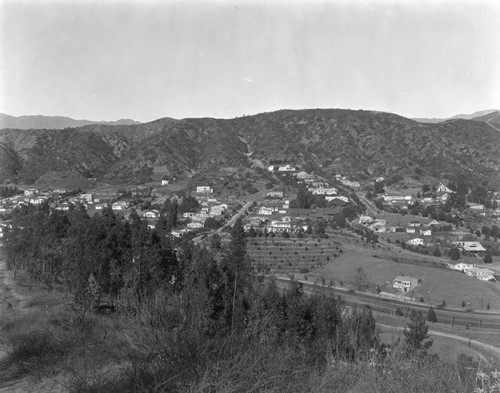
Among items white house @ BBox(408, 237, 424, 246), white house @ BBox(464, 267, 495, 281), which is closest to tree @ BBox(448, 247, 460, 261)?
white house @ BBox(408, 237, 424, 246)

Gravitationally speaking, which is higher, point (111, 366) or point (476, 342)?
point (111, 366)

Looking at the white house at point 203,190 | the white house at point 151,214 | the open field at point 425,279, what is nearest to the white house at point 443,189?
the white house at point 203,190

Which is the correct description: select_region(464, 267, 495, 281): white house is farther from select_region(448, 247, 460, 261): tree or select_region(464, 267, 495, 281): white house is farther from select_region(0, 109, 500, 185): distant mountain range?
select_region(0, 109, 500, 185): distant mountain range

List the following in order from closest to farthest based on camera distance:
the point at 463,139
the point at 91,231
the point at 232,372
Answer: the point at 232,372, the point at 91,231, the point at 463,139

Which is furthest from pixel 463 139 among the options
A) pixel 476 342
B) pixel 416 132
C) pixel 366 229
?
pixel 476 342

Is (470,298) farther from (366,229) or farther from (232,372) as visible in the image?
(232,372)

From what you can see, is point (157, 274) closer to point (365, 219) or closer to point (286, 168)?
point (365, 219)

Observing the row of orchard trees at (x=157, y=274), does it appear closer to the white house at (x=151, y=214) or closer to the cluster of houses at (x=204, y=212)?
the cluster of houses at (x=204, y=212)
